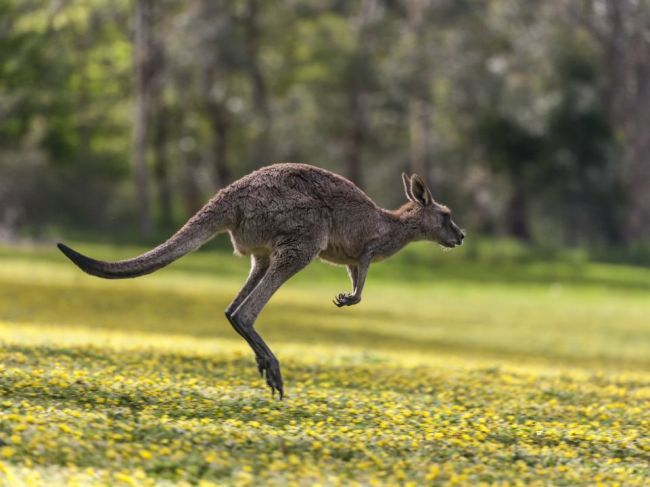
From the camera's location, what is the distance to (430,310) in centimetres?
3525

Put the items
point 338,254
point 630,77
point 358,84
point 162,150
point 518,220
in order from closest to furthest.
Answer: point 338,254 < point 358,84 < point 518,220 < point 630,77 < point 162,150

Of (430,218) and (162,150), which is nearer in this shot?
(430,218)

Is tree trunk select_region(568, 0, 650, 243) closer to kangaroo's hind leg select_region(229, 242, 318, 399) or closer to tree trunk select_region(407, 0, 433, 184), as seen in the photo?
tree trunk select_region(407, 0, 433, 184)

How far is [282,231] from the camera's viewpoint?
41.0ft

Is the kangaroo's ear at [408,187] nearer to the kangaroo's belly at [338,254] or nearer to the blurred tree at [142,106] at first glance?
the kangaroo's belly at [338,254]

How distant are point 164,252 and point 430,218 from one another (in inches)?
136

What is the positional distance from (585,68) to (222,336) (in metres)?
39.7

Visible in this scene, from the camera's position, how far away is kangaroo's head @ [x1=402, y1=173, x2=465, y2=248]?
13.6 metres

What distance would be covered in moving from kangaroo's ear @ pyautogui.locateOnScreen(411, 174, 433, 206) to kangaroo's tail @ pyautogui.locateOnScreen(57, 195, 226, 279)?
2348 millimetres

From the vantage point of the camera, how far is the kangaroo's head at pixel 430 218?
1357cm

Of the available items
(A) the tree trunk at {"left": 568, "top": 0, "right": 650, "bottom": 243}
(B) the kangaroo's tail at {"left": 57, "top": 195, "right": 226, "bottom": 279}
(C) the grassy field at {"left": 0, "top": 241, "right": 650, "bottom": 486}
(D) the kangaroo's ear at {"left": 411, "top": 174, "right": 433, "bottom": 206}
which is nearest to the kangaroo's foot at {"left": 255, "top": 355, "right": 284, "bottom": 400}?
(C) the grassy field at {"left": 0, "top": 241, "right": 650, "bottom": 486}

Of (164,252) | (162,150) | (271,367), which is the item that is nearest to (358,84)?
(162,150)

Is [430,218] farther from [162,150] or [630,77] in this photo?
[162,150]

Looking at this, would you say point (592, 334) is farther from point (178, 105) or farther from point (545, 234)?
point (545, 234)
